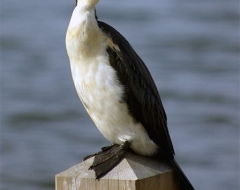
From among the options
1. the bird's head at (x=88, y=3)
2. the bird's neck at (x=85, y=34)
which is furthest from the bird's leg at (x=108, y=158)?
the bird's head at (x=88, y=3)

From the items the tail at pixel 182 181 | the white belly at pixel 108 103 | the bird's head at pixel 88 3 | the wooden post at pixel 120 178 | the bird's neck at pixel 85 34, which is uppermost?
the bird's head at pixel 88 3

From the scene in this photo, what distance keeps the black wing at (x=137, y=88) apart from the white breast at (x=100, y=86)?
0.03 m

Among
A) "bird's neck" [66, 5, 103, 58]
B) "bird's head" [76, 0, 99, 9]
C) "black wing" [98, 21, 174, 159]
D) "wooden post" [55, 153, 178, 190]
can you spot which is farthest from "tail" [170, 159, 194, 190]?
"bird's head" [76, 0, 99, 9]

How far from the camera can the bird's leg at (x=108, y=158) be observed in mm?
3676

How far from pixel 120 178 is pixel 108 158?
0.35 metres

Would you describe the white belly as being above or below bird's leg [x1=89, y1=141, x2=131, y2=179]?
above

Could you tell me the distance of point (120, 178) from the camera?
3.61m

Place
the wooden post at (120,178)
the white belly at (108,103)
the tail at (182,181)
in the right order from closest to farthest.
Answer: the wooden post at (120,178), the tail at (182,181), the white belly at (108,103)

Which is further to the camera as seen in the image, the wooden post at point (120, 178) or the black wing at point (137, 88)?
the black wing at point (137, 88)

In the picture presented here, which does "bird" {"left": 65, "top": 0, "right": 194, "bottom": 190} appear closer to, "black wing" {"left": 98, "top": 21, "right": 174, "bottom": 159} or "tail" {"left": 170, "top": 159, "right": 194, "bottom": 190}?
"black wing" {"left": 98, "top": 21, "right": 174, "bottom": 159}

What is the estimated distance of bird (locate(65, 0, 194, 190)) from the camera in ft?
14.0

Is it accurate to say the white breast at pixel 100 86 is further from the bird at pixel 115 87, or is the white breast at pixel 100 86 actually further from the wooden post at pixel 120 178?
the wooden post at pixel 120 178

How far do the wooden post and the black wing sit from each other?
0.47m

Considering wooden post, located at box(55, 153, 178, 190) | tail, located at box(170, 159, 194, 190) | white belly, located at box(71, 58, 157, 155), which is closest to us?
wooden post, located at box(55, 153, 178, 190)
